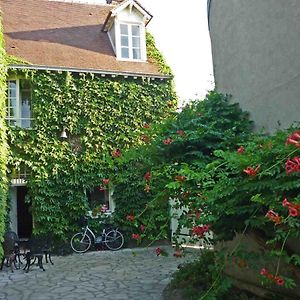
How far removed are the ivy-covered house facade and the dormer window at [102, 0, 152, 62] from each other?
4 centimetres

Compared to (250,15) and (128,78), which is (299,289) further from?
(128,78)

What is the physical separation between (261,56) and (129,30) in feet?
36.0

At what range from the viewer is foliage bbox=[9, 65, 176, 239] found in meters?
13.1

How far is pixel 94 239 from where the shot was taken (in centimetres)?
1332

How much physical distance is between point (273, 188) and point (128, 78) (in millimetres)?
12169

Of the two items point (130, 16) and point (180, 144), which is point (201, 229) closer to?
point (180, 144)

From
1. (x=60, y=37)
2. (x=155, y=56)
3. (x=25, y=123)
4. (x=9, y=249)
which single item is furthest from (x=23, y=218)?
(x=155, y=56)

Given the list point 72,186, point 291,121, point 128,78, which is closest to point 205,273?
point 291,121

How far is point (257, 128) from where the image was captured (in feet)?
19.7

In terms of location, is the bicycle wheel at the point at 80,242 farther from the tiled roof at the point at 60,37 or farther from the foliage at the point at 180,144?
the foliage at the point at 180,144

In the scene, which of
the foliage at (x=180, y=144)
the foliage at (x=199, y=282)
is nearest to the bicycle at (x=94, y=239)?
the foliage at (x=199, y=282)

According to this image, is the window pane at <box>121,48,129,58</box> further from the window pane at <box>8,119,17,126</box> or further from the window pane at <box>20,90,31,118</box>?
the window pane at <box>8,119,17,126</box>

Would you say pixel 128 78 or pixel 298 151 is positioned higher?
pixel 128 78

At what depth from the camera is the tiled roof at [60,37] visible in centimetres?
1437
